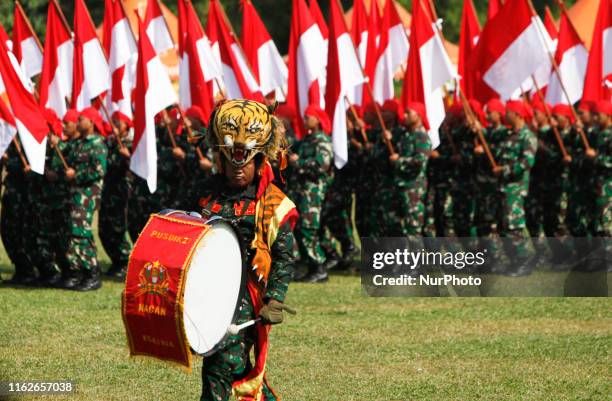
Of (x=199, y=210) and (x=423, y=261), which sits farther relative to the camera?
(x=423, y=261)

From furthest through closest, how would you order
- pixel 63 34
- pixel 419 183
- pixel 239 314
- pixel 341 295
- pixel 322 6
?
pixel 322 6
pixel 63 34
pixel 419 183
pixel 341 295
pixel 239 314

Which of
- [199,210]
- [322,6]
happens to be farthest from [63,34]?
[322,6]

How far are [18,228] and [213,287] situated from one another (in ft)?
30.7

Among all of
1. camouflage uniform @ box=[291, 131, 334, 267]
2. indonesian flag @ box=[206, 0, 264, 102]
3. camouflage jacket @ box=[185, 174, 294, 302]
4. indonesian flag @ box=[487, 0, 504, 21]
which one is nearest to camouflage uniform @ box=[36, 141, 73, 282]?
indonesian flag @ box=[206, 0, 264, 102]

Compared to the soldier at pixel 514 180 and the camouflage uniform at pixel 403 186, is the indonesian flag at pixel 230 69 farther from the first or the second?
the soldier at pixel 514 180

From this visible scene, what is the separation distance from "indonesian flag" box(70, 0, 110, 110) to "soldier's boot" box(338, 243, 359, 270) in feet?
12.8

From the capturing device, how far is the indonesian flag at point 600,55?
1614 centimetres

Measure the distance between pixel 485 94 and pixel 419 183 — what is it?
5.52 ft

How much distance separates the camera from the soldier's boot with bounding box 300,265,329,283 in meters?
15.3

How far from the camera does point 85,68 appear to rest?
51.8 feet

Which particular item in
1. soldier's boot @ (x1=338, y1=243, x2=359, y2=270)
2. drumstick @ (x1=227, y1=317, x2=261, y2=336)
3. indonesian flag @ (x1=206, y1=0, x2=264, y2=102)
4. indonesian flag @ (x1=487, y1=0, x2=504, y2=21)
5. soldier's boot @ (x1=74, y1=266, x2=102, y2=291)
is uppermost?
indonesian flag @ (x1=487, y1=0, x2=504, y2=21)

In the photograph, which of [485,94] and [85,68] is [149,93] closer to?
[85,68]

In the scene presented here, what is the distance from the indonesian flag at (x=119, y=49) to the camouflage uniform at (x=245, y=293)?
355 inches

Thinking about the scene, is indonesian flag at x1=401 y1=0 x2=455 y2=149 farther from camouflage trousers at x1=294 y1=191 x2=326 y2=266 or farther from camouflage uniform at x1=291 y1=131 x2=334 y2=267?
camouflage trousers at x1=294 y1=191 x2=326 y2=266
